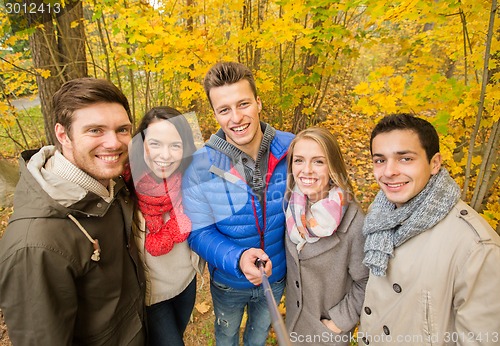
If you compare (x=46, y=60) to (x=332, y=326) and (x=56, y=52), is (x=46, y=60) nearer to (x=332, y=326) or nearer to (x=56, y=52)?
(x=56, y=52)

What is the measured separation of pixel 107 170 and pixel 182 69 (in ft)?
7.69

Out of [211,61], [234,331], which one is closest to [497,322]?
→ [234,331]

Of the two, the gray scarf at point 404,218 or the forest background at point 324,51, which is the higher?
the forest background at point 324,51

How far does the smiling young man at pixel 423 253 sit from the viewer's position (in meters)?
1.27

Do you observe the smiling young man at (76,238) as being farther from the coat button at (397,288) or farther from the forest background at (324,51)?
the forest background at (324,51)

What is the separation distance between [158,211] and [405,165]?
150cm

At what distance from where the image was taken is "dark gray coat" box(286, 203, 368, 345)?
1.75m

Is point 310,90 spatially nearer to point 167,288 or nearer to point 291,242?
point 291,242

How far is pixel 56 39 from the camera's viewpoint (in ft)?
11.4

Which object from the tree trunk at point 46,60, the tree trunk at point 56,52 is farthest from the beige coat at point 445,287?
the tree trunk at point 56,52

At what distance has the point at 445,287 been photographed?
136 cm

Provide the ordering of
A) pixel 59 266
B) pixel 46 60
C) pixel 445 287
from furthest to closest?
pixel 46 60
pixel 445 287
pixel 59 266

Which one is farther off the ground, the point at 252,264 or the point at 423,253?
the point at 423,253

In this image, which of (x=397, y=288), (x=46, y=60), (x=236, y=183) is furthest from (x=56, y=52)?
(x=397, y=288)
